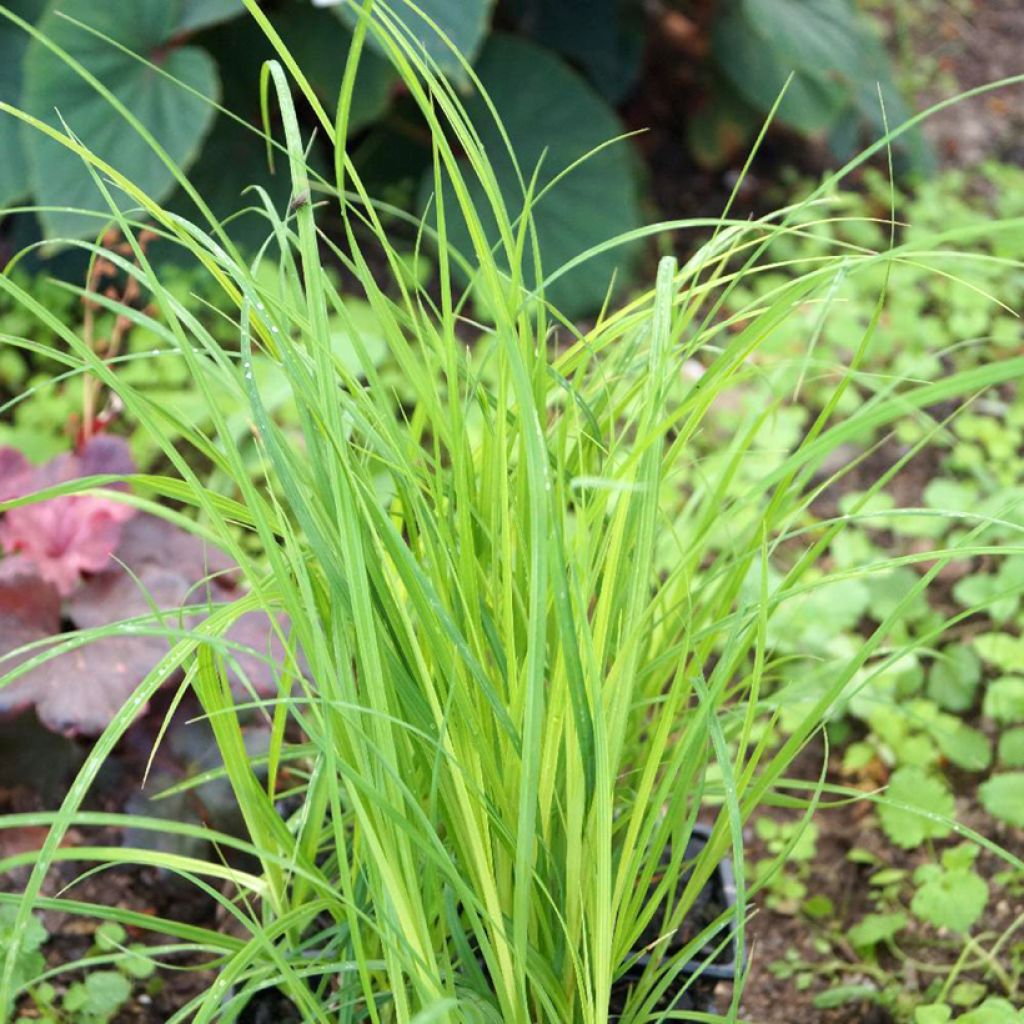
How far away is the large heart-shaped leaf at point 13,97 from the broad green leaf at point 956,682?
1.65 m

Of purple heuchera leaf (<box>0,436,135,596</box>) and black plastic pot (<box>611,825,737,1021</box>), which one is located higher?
black plastic pot (<box>611,825,737,1021</box>)

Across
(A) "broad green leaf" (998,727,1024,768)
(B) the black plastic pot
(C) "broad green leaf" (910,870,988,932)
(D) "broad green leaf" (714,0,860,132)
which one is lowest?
(B) the black plastic pot

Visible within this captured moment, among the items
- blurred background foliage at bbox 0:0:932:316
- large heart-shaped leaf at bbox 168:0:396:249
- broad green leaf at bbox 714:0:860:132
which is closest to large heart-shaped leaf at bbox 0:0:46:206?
blurred background foliage at bbox 0:0:932:316

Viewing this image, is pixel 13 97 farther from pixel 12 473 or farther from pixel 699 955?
pixel 699 955

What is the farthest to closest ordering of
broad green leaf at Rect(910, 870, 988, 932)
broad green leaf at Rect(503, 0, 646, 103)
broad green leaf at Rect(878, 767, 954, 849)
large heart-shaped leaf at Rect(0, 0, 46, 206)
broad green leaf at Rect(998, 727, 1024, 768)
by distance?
broad green leaf at Rect(503, 0, 646, 103), large heart-shaped leaf at Rect(0, 0, 46, 206), broad green leaf at Rect(998, 727, 1024, 768), broad green leaf at Rect(878, 767, 954, 849), broad green leaf at Rect(910, 870, 988, 932)

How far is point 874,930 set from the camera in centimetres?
130

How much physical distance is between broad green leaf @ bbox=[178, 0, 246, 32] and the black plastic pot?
1574 millimetres

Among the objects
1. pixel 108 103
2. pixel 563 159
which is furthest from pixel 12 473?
pixel 563 159

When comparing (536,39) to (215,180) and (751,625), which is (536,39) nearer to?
(215,180)

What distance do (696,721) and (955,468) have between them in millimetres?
1381

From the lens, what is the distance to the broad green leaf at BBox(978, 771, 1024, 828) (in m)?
1.28

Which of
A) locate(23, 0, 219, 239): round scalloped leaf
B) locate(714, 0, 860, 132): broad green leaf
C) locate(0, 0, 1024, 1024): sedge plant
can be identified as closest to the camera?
locate(0, 0, 1024, 1024): sedge plant

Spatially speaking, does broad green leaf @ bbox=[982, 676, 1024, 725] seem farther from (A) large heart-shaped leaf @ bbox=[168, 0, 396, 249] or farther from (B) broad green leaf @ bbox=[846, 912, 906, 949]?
(A) large heart-shaped leaf @ bbox=[168, 0, 396, 249]

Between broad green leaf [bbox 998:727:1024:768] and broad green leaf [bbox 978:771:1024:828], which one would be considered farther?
broad green leaf [bbox 998:727:1024:768]
